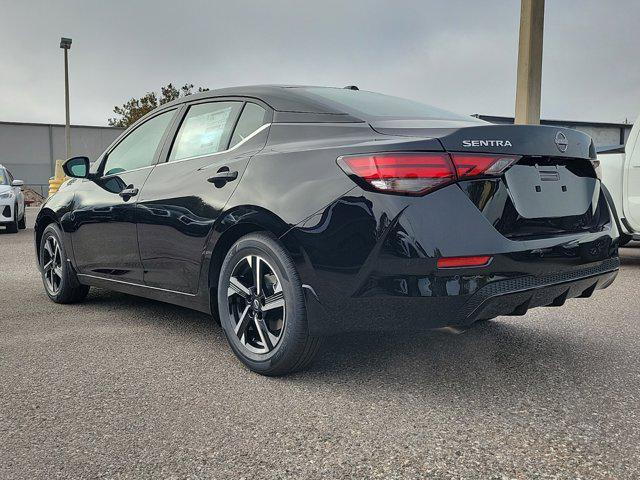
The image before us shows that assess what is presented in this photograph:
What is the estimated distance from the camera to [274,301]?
328 centimetres

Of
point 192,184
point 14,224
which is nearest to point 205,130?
point 192,184

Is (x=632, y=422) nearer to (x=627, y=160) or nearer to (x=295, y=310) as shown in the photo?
(x=295, y=310)

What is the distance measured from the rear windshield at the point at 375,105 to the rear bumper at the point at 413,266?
697 millimetres

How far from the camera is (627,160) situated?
7.84m

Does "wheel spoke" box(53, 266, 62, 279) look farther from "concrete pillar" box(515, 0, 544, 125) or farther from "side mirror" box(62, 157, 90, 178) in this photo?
"concrete pillar" box(515, 0, 544, 125)

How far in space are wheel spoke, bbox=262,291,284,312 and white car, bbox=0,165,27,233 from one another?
1194cm

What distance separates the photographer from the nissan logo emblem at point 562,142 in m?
3.18

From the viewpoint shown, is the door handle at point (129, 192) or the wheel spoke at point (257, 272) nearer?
the wheel spoke at point (257, 272)

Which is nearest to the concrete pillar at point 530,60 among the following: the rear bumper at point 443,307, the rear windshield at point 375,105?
the rear windshield at point 375,105

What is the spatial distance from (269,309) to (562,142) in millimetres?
1652

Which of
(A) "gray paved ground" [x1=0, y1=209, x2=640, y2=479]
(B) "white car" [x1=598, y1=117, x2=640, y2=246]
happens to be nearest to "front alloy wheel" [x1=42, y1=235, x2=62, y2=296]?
(A) "gray paved ground" [x1=0, y1=209, x2=640, y2=479]

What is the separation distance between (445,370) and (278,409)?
99 centimetres

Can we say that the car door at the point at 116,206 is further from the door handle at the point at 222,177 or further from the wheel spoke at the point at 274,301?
the wheel spoke at the point at 274,301

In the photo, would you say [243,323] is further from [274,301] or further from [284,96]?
[284,96]
